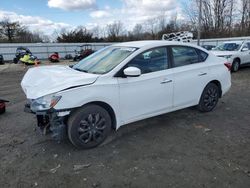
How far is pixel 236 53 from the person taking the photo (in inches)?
471

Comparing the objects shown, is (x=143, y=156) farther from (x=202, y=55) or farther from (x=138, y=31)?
(x=138, y=31)

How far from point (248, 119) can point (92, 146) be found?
11.1ft

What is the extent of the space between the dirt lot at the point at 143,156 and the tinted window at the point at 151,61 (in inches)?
46.3

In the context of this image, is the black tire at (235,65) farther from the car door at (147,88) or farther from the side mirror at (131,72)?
the side mirror at (131,72)

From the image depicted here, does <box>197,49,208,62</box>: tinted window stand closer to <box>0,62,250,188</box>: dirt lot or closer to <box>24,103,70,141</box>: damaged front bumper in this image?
<box>0,62,250,188</box>: dirt lot

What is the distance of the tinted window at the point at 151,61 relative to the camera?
425cm

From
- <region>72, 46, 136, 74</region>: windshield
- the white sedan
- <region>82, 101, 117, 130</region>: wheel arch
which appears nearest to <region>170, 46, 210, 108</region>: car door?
the white sedan

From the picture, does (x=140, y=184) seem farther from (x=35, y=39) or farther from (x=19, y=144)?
(x=35, y=39)

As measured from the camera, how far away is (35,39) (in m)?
46.4

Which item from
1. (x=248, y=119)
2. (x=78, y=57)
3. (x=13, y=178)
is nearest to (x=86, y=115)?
(x=13, y=178)

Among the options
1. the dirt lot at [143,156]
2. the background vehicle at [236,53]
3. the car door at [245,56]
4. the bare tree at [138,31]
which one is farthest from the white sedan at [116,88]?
the bare tree at [138,31]

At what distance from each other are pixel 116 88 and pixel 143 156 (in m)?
1.14

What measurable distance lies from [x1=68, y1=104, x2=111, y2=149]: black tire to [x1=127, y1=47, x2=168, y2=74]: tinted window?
38.6 inches

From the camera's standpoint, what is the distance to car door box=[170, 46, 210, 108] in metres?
4.74
